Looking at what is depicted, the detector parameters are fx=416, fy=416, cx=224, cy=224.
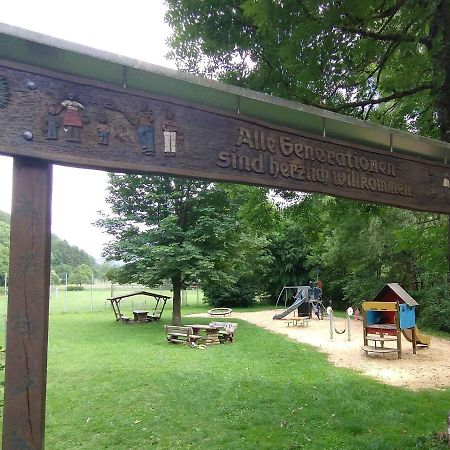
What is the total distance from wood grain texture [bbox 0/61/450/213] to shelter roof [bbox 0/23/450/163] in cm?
8

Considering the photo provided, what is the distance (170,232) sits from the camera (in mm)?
17172

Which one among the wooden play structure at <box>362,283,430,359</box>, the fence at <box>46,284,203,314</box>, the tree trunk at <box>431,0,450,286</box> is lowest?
the fence at <box>46,284,203,314</box>

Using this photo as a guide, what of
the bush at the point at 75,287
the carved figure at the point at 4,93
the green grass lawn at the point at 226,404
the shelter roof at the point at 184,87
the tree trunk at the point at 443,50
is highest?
the tree trunk at the point at 443,50

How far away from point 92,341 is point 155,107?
12545 millimetres

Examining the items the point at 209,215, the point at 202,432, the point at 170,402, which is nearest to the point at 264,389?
the point at 170,402

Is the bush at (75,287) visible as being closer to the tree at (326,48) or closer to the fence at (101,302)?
the fence at (101,302)

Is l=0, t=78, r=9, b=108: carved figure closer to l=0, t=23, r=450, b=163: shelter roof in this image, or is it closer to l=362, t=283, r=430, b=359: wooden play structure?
l=0, t=23, r=450, b=163: shelter roof

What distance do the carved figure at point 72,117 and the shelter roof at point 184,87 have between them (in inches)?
7.1

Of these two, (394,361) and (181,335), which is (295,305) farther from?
(394,361)

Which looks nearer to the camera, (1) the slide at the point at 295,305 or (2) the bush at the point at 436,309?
(2) the bush at the point at 436,309

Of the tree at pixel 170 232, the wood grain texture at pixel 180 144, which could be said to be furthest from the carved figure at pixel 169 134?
the tree at pixel 170 232

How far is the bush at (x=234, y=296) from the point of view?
30969mm

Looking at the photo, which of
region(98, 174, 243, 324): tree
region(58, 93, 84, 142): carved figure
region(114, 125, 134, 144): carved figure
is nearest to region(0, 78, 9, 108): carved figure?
region(58, 93, 84, 142): carved figure

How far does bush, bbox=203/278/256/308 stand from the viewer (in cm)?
3097
